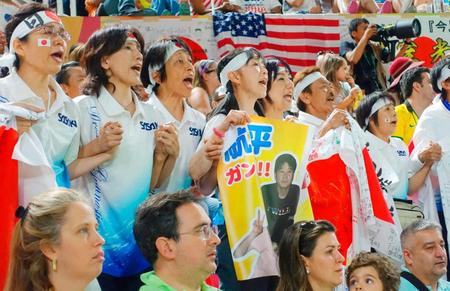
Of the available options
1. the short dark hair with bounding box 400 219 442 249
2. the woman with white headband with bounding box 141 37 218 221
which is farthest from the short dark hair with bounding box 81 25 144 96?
the short dark hair with bounding box 400 219 442 249

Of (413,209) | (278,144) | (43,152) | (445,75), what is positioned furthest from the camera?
(445,75)

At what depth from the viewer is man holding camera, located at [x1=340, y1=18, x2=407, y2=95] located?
9656 mm

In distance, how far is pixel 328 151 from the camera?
20.5 feet

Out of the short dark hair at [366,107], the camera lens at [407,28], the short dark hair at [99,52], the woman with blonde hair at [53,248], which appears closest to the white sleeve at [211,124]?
the short dark hair at [99,52]

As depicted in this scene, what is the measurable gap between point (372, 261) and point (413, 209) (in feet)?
4.28

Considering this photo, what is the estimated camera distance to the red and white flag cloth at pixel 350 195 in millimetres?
6168

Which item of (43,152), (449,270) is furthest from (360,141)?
(43,152)

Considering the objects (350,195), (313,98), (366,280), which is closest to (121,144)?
(366,280)

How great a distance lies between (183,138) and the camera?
18.5 ft

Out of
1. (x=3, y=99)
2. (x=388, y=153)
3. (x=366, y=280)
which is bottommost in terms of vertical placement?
(x=366, y=280)

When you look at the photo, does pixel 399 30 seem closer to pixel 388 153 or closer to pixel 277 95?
pixel 388 153

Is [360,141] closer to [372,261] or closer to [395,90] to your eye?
[372,261]

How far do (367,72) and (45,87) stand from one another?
517cm

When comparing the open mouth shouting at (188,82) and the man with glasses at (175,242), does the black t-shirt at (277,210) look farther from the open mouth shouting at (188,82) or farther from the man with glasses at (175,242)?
the man with glasses at (175,242)
